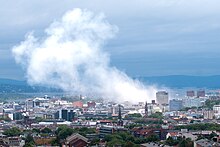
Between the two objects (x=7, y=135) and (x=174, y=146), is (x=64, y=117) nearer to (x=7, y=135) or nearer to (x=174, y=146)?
(x=7, y=135)

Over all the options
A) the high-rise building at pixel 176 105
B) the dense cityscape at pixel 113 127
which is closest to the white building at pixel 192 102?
the dense cityscape at pixel 113 127

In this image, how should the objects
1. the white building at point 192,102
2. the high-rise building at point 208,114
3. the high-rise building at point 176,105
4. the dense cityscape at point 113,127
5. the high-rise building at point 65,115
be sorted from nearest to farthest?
the dense cityscape at point 113,127 → the high-rise building at point 208,114 → the high-rise building at point 65,115 → the high-rise building at point 176,105 → the white building at point 192,102

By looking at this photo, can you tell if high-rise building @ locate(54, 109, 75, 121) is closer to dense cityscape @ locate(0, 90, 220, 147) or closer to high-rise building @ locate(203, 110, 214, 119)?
dense cityscape @ locate(0, 90, 220, 147)

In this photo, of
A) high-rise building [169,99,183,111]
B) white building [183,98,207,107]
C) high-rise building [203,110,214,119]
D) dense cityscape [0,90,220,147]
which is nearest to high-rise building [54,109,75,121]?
dense cityscape [0,90,220,147]

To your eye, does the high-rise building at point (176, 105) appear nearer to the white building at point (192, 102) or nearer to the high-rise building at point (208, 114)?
the white building at point (192, 102)

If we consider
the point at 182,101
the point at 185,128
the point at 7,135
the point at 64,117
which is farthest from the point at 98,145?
the point at 182,101

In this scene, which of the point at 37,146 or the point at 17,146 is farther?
the point at 17,146

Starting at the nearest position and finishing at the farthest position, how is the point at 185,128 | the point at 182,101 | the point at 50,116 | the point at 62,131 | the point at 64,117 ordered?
the point at 62,131 < the point at 185,128 < the point at 64,117 < the point at 50,116 < the point at 182,101

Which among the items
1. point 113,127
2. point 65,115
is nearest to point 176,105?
point 65,115

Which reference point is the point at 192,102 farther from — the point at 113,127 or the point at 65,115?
the point at 113,127
